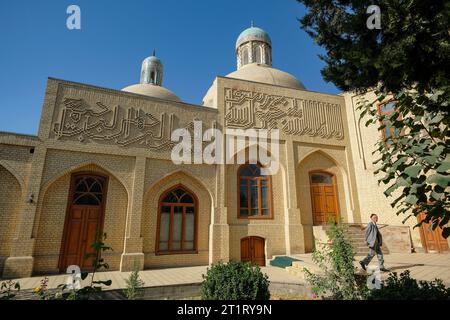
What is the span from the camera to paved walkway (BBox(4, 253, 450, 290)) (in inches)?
259

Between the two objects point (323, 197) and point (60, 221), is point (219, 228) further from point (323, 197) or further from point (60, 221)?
point (60, 221)

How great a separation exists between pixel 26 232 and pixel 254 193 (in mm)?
8197

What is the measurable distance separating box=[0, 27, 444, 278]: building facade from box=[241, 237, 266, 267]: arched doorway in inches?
1.7

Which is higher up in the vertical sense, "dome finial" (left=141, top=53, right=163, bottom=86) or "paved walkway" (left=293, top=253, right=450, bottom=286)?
"dome finial" (left=141, top=53, right=163, bottom=86)

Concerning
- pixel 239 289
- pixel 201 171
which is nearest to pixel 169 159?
pixel 201 171

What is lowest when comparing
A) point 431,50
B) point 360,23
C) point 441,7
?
point 431,50

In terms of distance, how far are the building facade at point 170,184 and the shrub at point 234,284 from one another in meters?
4.80

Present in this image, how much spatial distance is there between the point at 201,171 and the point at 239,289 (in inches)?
245

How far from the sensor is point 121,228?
9.21 metres

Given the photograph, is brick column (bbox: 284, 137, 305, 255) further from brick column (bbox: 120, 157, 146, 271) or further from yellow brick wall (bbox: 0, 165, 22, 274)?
yellow brick wall (bbox: 0, 165, 22, 274)

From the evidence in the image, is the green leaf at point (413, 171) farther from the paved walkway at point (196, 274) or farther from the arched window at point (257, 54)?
the arched window at point (257, 54)
